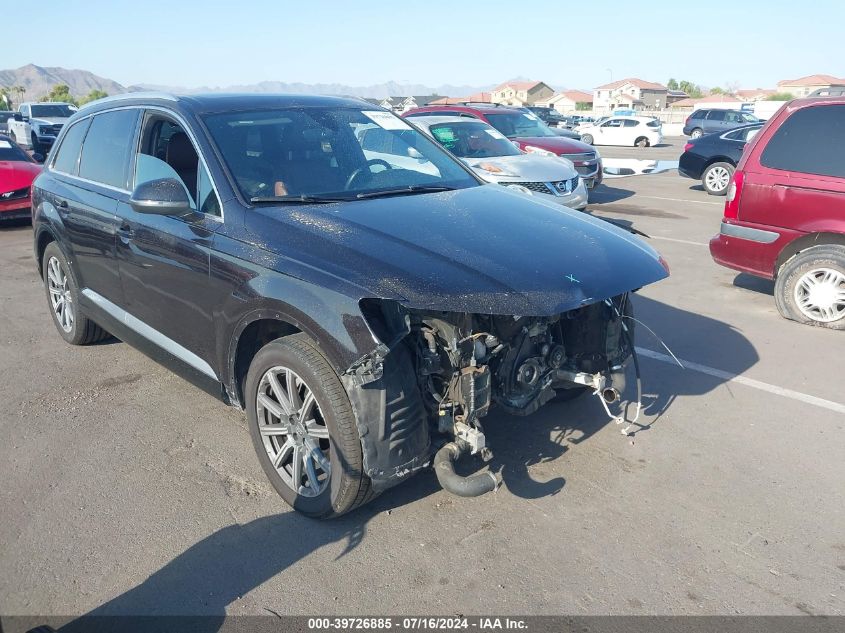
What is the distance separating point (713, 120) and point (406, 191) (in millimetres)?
38336

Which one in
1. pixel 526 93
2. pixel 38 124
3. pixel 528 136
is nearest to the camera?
pixel 528 136

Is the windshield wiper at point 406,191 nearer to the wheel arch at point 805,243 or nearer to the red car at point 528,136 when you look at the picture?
the wheel arch at point 805,243

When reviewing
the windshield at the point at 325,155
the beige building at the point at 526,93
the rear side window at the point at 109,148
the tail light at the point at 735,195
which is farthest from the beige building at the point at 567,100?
the rear side window at the point at 109,148

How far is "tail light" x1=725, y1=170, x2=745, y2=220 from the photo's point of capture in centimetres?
652

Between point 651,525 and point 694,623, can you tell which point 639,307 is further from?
point 694,623

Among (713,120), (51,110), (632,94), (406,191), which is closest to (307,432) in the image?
(406,191)

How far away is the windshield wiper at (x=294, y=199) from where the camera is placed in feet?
11.8

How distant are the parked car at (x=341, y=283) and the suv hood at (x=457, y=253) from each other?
10 mm

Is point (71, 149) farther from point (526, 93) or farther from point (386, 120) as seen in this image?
point (526, 93)

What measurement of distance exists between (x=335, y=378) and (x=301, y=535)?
82 centimetres

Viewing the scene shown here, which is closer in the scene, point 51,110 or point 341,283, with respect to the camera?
point 341,283

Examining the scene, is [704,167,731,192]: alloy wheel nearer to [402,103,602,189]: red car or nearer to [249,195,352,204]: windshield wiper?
[402,103,602,189]: red car

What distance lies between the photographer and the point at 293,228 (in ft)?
10.9

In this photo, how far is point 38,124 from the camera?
24.8m
